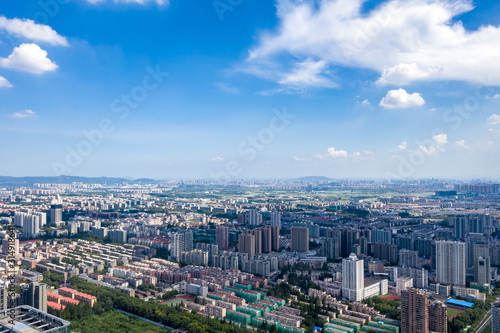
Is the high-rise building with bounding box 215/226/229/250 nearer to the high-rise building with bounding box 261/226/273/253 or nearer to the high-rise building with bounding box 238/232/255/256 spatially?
the high-rise building with bounding box 238/232/255/256

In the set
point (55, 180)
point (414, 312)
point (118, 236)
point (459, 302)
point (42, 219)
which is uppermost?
point (55, 180)

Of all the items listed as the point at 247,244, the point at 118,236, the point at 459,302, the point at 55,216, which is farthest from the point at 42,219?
the point at 459,302

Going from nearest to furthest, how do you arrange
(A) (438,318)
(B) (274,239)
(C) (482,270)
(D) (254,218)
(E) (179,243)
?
(A) (438,318) → (C) (482,270) → (E) (179,243) → (B) (274,239) → (D) (254,218)

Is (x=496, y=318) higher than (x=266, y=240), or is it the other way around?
(x=496, y=318)

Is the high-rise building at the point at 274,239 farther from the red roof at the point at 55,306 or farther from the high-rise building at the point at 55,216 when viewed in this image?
the high-rise building at the point at 55,216

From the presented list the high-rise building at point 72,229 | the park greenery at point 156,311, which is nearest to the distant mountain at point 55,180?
the high-rise building at point 72,229

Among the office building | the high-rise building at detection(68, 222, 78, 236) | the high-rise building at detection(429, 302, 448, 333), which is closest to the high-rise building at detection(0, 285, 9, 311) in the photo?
the high-rise building at detection(429, 302, 448, 333)

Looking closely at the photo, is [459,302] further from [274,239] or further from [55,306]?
[55,306]
